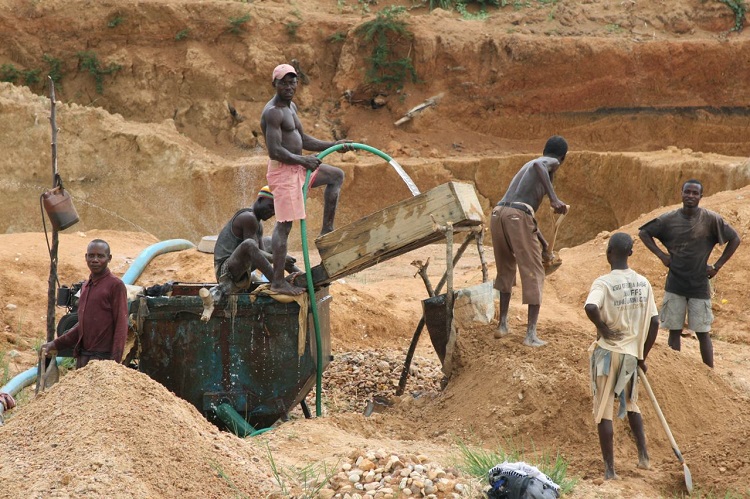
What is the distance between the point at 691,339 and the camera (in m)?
9.69

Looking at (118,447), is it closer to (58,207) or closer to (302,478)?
(302,478)

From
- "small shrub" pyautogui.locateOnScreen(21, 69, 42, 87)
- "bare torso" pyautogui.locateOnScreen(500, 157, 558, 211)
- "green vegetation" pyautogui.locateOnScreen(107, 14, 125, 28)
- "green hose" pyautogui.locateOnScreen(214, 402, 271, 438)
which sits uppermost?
"green vegetation" pyautogui.locateOnScreen(107, 14, 125, 28)

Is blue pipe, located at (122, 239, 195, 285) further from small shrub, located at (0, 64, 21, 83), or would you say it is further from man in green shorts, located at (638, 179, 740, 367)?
small shrub, located at (0, 64, 21, 83)

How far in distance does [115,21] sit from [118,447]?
15.7m

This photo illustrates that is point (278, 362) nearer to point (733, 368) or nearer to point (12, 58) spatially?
point (733, 368)

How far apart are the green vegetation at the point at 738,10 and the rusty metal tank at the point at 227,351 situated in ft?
51.2

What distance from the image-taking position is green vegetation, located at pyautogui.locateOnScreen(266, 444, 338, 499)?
4.73 meters

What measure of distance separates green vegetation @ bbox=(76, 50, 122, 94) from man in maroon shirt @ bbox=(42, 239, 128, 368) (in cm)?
1382

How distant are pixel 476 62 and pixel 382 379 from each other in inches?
483

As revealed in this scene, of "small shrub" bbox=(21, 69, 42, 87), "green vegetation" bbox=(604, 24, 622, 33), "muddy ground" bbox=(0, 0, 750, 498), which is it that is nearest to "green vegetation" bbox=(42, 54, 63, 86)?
"muddy ground" bbox=(0, 0, 750, 498)

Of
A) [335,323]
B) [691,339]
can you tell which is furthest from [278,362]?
[691,339]

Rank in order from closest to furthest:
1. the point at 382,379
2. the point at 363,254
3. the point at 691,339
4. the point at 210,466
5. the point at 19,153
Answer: the point at 210,466, the point at 363,254, the point at 382,379, the point at 691,339, the point at 19,153

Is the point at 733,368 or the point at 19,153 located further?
the point at 19,153

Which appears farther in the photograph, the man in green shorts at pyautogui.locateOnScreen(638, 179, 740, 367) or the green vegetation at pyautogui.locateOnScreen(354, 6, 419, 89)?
the green vegetation at pyautogui.locateOnScreen(354, 6, 419, 89)
